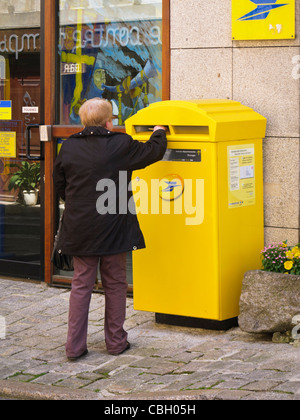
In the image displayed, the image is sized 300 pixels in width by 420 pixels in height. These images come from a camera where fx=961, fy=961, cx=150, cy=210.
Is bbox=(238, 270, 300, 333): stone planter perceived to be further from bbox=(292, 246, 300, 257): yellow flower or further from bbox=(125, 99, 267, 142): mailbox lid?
bbox=(125, 99, 267, 142): mailbox lid

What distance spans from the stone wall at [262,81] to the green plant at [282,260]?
0.42 m

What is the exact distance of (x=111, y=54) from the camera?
8.42m

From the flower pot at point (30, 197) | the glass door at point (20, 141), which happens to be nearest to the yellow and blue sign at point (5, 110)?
the glass door at point (20, 141)

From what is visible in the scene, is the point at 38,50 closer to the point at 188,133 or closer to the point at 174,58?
the point at 174,58

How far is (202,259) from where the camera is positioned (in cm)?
685

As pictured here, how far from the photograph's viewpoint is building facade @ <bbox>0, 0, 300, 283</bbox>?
24.0 ft

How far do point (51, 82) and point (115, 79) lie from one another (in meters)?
0.63

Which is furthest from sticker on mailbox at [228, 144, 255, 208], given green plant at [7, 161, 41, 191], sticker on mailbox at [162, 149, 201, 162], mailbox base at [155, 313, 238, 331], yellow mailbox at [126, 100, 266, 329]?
green plant at [7, 161, 41, 191]

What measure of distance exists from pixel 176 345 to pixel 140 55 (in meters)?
2.73

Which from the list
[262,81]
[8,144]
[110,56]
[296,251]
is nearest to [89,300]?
[296,251]

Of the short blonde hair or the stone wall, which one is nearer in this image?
the short blonde hair
